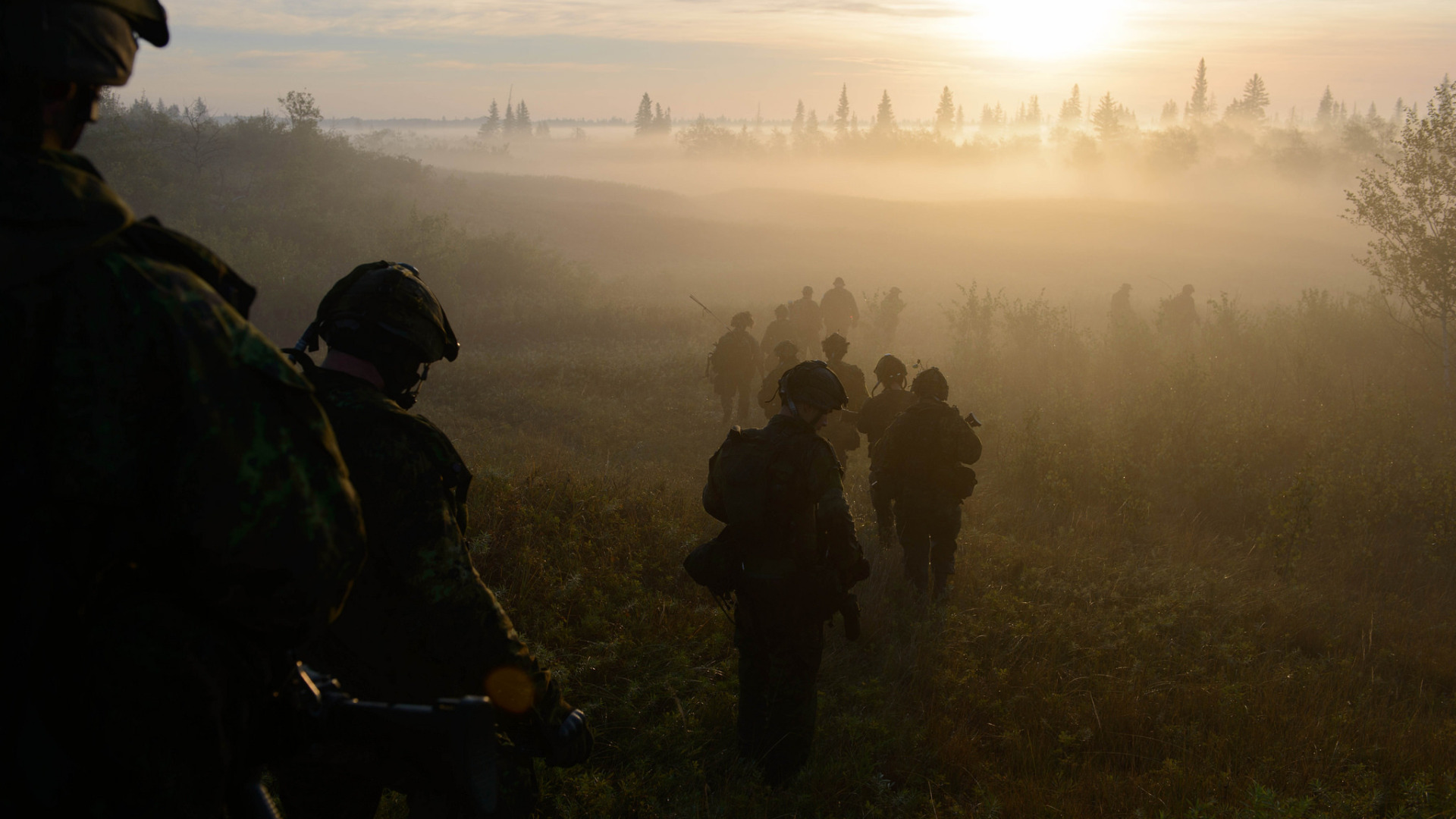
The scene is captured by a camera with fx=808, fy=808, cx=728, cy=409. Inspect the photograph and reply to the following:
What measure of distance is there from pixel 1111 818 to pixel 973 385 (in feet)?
33.2

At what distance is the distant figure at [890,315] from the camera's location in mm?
17125

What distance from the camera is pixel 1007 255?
3419 cm

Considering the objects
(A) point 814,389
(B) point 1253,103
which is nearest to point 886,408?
(A) point 814,389

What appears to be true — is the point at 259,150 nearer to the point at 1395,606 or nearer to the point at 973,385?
the point at 973,385

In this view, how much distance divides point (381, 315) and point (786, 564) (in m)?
2.38

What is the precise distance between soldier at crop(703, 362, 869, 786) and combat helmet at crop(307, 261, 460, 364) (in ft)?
6.20

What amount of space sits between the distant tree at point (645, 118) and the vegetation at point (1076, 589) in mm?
120179

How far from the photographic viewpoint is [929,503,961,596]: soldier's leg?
6.44m

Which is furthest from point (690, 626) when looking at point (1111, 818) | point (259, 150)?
point (259, 150)

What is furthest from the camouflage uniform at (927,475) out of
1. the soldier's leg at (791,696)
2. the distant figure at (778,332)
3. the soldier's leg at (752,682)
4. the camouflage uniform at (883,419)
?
the distant figure at (778,332)

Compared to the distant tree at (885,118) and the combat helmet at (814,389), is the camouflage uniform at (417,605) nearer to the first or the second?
the combat helmet at (814,389)

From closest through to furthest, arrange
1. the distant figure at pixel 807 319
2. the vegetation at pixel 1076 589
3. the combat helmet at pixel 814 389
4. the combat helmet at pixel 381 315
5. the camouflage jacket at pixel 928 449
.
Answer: the combat helmet at pixel 381 315 < the combat helmet at pixel 814 389 < the vegetation at pixel 1076 589 < the camouflage jacket at pixel 928 449 < the distant figure at pixel 807 319

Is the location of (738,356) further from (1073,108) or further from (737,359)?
(1073,108)

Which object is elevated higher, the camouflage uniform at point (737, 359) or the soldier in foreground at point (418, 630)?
the soldier in foreground at point (418, 630)
